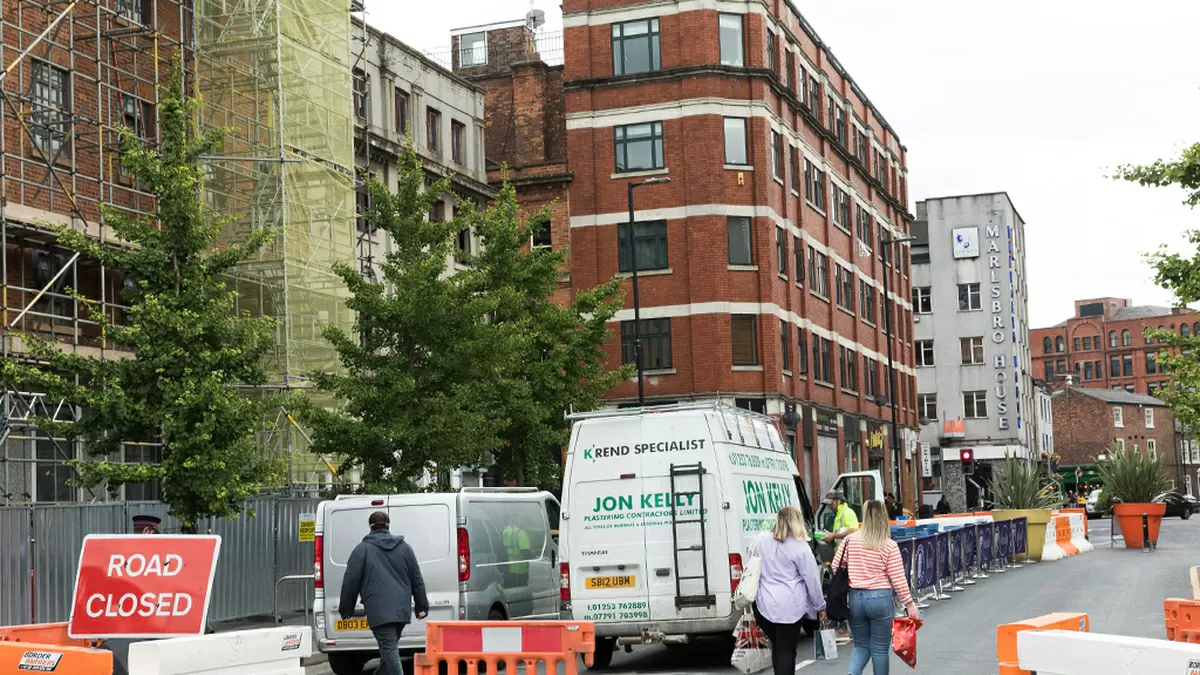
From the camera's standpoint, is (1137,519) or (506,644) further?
(1137,519)

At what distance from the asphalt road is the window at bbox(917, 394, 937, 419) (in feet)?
174

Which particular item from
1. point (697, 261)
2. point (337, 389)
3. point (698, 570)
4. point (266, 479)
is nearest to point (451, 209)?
point (697, 261)

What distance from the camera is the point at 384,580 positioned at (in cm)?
1351

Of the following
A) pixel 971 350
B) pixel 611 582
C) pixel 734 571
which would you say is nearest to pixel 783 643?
pixel 734 571

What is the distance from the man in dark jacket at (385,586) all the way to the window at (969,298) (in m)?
78.1

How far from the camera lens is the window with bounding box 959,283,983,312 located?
290 feet

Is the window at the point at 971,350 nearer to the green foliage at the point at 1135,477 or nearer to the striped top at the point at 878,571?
the green foliage at the point at 1135,477

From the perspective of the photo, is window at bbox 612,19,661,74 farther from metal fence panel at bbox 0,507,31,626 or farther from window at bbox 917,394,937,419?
window at bbox 917,394,937,419

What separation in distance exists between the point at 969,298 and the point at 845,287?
31463 millimetres

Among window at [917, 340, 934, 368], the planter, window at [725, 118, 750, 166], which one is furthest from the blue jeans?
window at [917, 340, 934, 368]

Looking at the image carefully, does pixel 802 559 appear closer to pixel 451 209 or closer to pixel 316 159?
pixel 316 159

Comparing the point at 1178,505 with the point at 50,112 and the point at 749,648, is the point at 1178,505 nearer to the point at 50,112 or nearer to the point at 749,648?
the point at 50,112

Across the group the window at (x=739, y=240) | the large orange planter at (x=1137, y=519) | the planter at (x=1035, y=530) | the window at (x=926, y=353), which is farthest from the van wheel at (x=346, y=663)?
the window at (x=926, y=353)

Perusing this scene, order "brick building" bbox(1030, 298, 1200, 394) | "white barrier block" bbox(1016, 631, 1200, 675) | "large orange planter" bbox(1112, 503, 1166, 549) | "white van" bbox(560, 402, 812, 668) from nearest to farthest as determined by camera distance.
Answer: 1. "white barrier block" bbox(1016, 631, 1200, 675)
2. "white van" bbox(560, 402, 812, 668)
3. "large orange planter" bbox(1112, 503, 1166, 549)
4. "brick building" bbox(1030, 298, 1200, 394)
